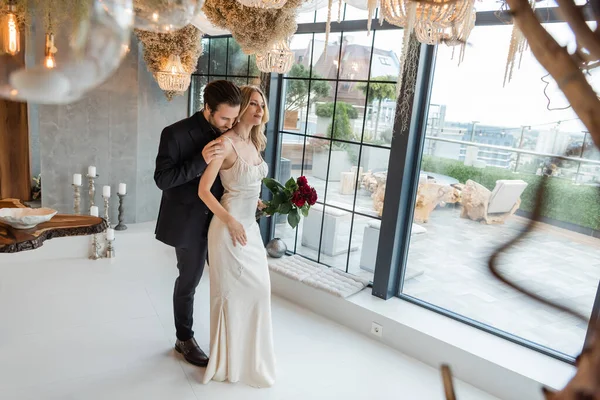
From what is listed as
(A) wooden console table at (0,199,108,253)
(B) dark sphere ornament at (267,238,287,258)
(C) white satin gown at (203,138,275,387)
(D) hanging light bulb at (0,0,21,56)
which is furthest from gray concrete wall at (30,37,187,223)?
(D) hanging light bulb at (0,0,21,56)

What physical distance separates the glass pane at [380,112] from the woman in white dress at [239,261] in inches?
45.4

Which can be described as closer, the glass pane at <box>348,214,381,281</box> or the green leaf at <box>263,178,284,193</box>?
the green leaf at <box>263,178,284,193</box>

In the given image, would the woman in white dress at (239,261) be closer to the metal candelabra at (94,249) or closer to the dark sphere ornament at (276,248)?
the dark sphere ornament at (276,248)

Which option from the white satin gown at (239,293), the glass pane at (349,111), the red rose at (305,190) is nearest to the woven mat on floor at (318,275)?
the red rose at (305,190)

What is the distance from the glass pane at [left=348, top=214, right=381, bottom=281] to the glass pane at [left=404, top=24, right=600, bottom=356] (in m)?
0.31

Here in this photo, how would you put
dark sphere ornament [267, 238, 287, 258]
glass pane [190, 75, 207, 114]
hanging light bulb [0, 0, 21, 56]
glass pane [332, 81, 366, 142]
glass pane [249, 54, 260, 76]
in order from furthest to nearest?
glass pane [190, 75, 207, 114] < glass pane [249, 54, 260, 76] < dark sphere ornament [267, 238, 287, 258] < glass pane [332, 81, 366, 142] < hanging light bulb [0, 0, 21, 56]

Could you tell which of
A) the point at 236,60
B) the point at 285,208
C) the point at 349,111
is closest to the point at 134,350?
the point at 285,208

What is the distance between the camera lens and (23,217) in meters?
2.44

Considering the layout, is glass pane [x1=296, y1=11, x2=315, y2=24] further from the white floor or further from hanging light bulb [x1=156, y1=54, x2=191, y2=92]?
the white floor

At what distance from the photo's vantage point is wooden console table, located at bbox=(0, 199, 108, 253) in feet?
7.46

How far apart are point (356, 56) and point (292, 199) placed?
1.20 m

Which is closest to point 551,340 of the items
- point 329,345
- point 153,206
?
point 329,345

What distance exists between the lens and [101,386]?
2.25m

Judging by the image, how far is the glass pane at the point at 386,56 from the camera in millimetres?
3055
